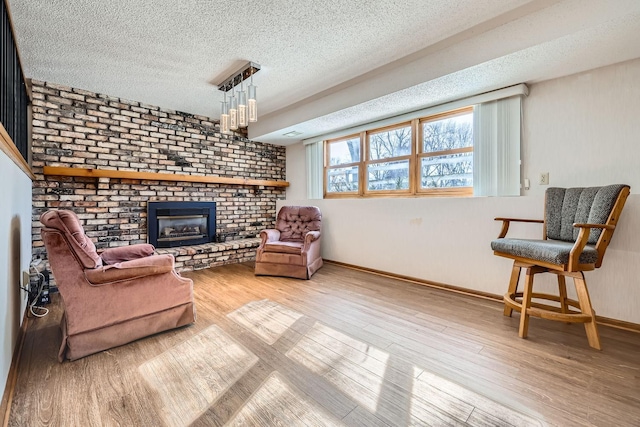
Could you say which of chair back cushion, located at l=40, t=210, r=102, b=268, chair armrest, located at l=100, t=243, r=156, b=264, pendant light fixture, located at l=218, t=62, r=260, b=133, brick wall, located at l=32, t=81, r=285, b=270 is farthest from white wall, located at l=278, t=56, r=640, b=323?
chair back cushion, located at l=40, t=210, r=102, b=268

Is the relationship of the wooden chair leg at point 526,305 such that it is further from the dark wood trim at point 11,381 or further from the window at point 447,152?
the dark wood trim at point 11,381

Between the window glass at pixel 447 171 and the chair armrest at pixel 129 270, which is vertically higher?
the window glass at pixel 447 171

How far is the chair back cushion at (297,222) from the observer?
4.19 meters

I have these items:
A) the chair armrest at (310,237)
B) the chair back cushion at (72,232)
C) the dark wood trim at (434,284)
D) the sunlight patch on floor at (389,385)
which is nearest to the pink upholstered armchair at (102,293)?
Answer: the chair back cushion at (72,232)

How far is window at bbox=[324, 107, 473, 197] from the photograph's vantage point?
320 centimetres

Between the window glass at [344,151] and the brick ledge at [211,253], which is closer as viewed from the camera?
the brick ledge at [211,253]

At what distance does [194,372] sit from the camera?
1.63 m

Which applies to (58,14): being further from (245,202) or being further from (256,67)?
(245,202)

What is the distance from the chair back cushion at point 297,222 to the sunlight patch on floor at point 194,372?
7.39ft

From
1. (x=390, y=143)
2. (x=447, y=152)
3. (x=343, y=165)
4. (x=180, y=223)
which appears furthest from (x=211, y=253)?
(x=447, y=152)

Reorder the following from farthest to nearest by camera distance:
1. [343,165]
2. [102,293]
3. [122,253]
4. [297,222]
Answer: [343,165]
[297,222]
[122,253]
[102,293]

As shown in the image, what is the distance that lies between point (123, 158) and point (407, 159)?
3.75 metres

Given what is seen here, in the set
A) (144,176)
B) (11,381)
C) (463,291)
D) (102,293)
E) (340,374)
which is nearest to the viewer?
(11,381)

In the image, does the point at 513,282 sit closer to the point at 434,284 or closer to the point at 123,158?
the point at 434,284
